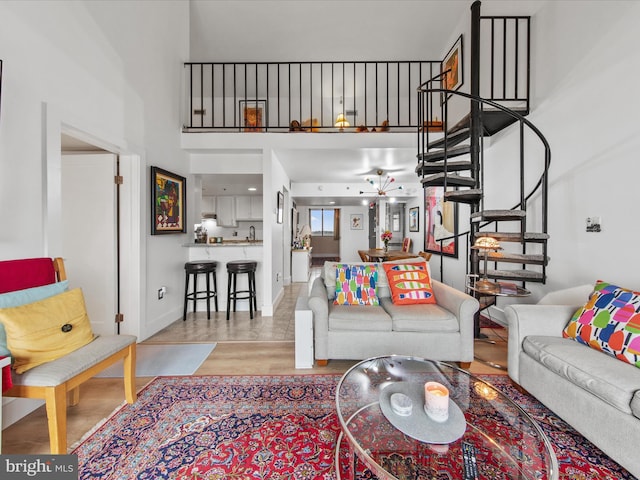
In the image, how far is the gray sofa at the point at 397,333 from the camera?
227 centimetres

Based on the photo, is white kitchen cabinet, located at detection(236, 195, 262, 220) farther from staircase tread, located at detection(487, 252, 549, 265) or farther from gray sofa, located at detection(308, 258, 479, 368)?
staircase tread, located at detection(487, 252, 549, 265)

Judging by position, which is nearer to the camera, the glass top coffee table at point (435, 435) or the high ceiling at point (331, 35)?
the glass top coffee table at point (435, 435)

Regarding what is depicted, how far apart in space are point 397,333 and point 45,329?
232 centimetres

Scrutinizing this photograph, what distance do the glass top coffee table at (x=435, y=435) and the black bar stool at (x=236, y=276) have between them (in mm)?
2575

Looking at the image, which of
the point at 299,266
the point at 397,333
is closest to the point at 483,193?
the point at 397,333

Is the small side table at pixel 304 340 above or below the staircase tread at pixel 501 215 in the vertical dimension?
below

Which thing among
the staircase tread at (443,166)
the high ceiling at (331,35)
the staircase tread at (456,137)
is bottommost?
the staircase tread at (443,166)

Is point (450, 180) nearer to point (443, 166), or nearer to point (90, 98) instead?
point (443, 166)

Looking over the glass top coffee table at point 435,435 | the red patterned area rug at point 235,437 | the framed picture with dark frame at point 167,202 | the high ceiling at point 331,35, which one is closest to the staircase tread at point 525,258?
the red patterned area rug at point 235,437

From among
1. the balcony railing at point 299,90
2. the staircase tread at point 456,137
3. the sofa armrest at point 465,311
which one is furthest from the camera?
the balcony railing at point 299,90

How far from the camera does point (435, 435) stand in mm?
1120

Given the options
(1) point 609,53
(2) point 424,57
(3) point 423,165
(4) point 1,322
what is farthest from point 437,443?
(2) point 424,57

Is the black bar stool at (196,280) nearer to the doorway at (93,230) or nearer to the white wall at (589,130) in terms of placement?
the doorway at (93,230)

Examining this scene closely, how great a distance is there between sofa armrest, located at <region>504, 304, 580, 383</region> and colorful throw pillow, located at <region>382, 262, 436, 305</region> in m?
0.77
